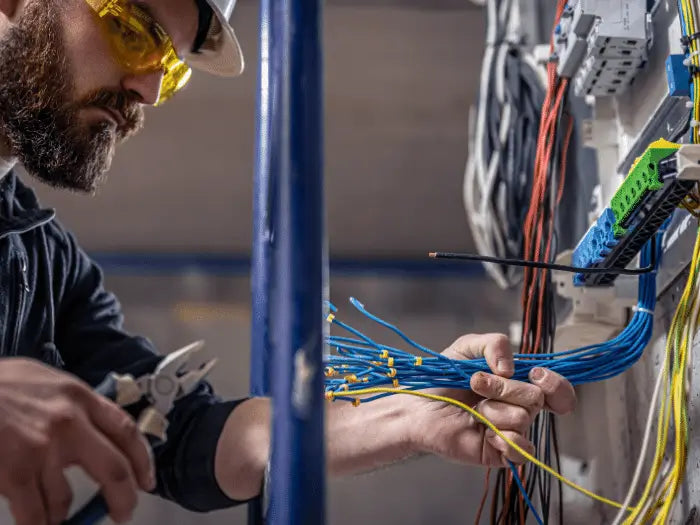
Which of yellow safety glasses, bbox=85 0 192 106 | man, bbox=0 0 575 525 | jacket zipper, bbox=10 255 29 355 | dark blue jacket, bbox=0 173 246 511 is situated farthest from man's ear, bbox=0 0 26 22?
jacket zipper, bbox=10 255 29 355

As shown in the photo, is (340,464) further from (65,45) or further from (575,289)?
(65,45)

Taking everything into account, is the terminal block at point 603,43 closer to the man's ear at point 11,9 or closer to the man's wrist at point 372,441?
the man's wrist at point 372,441

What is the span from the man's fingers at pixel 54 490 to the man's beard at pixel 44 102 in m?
0.84

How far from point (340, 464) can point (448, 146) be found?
5.57 ft

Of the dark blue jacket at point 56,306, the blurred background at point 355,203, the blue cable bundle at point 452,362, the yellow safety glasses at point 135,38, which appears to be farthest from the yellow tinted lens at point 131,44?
the blurred background at point 355,203

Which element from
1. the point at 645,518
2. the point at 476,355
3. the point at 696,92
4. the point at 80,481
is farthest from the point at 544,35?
the point at 80,481

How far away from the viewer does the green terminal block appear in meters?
0.96

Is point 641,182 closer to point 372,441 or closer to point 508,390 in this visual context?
point 508,390

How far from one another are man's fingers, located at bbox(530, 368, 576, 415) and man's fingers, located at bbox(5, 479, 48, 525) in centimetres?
67

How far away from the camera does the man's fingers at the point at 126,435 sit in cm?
57

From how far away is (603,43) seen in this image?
1.30m

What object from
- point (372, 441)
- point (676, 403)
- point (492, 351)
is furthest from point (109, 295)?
point (676, 403)

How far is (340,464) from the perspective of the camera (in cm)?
108

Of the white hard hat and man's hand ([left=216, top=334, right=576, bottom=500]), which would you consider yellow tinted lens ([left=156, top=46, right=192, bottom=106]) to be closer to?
Result: the white hard hat
